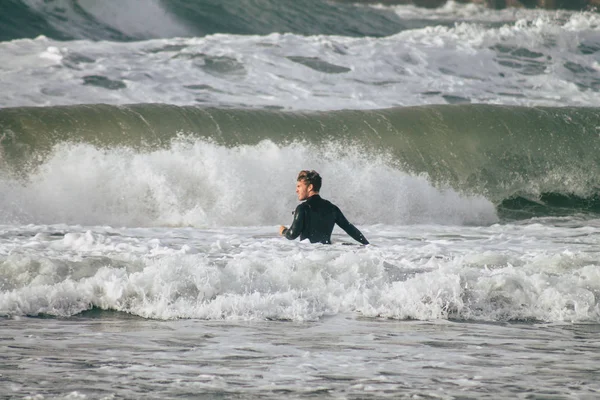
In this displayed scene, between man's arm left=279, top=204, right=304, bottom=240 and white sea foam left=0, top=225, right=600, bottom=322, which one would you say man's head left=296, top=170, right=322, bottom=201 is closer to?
man's arm left=279, top=204, right=304, bottom=240

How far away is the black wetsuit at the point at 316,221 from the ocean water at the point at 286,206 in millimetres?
160

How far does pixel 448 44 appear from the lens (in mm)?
22125

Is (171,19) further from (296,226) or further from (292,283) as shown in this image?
(292,283)

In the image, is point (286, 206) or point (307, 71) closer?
point (286, 206)

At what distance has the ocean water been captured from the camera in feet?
18.6

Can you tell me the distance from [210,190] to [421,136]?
4.38 metres

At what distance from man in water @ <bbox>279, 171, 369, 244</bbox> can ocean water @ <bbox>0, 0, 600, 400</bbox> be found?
177mm

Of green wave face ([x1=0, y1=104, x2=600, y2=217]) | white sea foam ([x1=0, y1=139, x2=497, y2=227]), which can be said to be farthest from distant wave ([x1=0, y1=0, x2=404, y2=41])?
white sea foam ([x1=0, y1=139, x2=497, y2=227])

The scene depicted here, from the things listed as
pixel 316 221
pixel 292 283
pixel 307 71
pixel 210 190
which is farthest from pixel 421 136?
pixel 292 283

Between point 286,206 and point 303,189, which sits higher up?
point 303,189

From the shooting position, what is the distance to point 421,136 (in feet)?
51.9

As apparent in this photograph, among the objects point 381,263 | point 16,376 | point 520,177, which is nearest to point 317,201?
point 381,263

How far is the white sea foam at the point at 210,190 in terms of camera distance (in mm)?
12359

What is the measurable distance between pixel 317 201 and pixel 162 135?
234 inches
